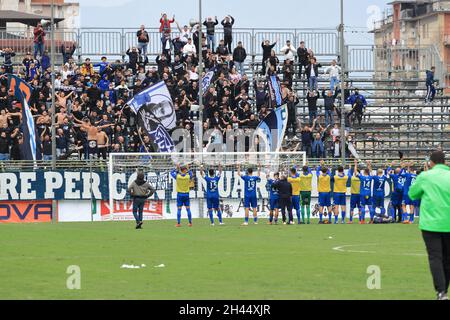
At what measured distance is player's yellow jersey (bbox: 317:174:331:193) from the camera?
42750mm

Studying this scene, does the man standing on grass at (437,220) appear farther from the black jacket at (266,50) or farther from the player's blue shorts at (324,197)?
the black jacket at (266,50)

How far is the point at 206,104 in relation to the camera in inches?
1997

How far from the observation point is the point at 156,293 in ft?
60.3

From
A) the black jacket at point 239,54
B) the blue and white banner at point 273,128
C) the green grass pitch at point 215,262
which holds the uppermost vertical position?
the black jacket at point 239,54

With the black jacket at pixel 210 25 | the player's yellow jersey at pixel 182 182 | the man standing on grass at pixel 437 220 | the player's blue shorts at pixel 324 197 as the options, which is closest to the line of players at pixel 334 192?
the player's blue shorts at pixel 324 197

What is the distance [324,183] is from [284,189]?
278 centimetres

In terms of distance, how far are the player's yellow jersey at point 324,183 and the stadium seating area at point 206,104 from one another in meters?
7.07

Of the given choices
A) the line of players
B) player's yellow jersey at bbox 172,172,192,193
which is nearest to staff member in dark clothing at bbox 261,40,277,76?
the line of players

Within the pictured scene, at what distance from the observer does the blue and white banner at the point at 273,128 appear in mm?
48562

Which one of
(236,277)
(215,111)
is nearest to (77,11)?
(215,111)

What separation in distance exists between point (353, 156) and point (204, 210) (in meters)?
7.80

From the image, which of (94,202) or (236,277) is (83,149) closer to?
(94,202)

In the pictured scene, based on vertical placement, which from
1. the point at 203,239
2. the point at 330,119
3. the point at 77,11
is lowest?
the point at 203,239

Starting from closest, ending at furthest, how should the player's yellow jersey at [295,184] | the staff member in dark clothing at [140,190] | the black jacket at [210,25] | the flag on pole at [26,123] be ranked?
the staff member in dark clothing at [140,190] → the player's yellow jersey at [295,184] → the flag on pole at [26,123] → the black jacket at [210,25]
